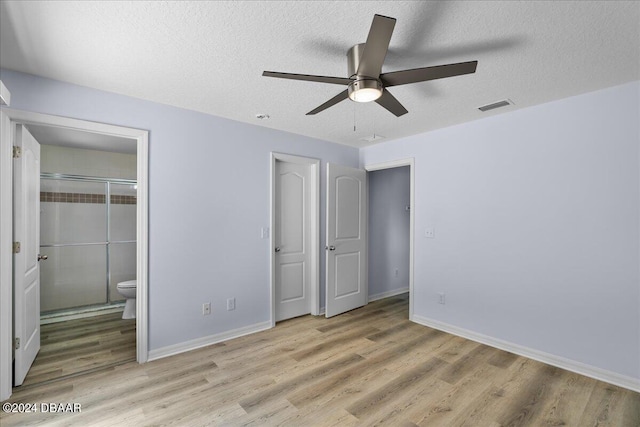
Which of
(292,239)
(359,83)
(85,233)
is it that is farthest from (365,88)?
(85,233)

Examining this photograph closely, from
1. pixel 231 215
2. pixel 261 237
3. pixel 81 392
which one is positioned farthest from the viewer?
pixel 261 237

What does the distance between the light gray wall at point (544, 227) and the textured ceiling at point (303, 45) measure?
355 millimetres

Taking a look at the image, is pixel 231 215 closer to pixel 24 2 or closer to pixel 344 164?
pixel 344 164

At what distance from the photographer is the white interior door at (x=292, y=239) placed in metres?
3.83

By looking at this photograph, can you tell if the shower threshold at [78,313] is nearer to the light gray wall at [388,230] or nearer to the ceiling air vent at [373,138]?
the light gray wall at [388,230]

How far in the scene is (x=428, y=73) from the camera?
1.69m

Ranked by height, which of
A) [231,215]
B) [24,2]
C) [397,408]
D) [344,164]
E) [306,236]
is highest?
[24,2]

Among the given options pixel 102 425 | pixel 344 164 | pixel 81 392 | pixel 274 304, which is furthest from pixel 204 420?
pixel 344 164

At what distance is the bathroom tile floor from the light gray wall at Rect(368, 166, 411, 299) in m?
3.27

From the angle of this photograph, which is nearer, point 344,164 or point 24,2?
point 24,2

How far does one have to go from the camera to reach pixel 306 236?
4086 millimetres

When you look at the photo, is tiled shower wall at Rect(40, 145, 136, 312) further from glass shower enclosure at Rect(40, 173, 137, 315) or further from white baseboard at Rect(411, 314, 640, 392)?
white baseboard at Rect(411, 314, 640, 392)

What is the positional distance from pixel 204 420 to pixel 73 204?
3886mm

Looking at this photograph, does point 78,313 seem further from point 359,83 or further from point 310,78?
point 359,83
